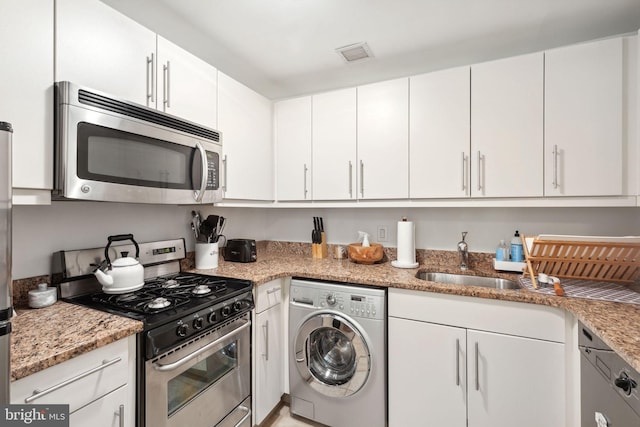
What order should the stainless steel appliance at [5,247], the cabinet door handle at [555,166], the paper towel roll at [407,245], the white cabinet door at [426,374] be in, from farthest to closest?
the paper towel roll at [407,245]
the cabinet door handle at [555,166]
the white cabinet door at [426,374]
the stainless steel appliance at [5,247]

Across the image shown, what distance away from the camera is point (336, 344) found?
189cm

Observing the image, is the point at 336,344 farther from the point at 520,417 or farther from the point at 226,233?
the point at 226,233

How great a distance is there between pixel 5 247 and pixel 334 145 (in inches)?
74.6

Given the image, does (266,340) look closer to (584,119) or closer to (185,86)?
(185,86)

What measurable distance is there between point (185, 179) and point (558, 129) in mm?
2085

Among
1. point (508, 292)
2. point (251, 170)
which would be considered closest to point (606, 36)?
point (508, 292)

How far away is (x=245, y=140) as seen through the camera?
2150 millimetres

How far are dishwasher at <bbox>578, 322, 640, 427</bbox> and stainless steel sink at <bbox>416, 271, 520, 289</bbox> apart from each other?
56 centimetres

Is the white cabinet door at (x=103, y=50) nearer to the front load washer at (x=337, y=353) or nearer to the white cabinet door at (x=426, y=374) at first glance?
the front load washer at (x=337, y=353)

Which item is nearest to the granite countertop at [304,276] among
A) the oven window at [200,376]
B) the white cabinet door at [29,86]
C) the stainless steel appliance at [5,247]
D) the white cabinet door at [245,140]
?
the stainless steel appliance at [5,247]

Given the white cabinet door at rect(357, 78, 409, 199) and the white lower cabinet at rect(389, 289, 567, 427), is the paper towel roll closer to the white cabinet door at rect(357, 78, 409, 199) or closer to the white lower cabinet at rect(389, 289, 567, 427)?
the white cabinet door at rect(357, 78, 409, 199)

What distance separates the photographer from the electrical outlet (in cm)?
243

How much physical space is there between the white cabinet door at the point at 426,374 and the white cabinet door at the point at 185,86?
164 cm

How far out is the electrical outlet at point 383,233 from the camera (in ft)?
7.96
